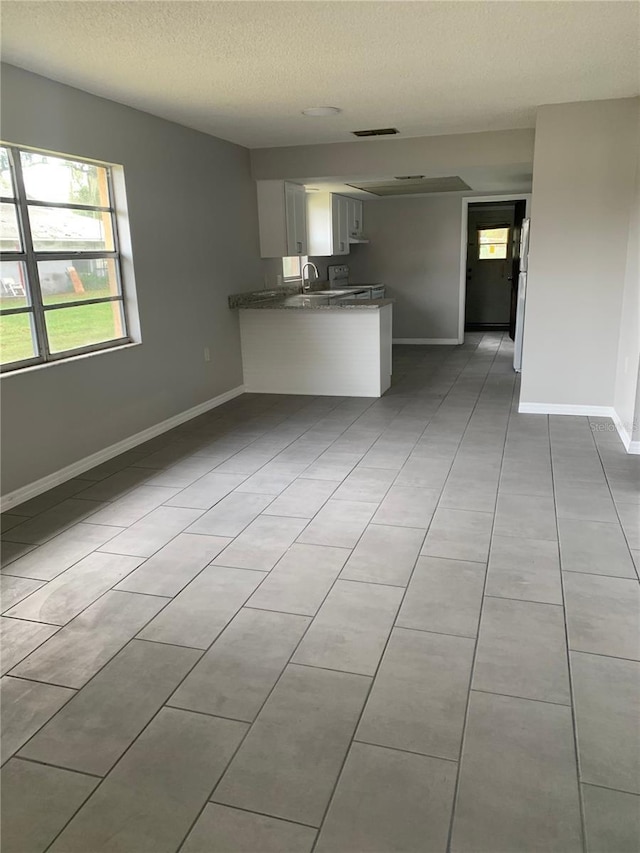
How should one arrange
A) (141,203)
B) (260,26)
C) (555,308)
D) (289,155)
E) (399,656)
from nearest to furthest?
(399,656), (260,26), (141,203), (555,308), (289,155)

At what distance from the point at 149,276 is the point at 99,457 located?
54.8 inches

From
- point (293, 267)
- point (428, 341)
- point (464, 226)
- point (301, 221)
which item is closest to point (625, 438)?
point (301, 221)

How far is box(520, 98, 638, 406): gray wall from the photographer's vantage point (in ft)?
14.6

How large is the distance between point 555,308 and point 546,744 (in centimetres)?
376

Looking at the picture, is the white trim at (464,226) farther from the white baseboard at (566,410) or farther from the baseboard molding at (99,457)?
the baseboard molding at (99,457)

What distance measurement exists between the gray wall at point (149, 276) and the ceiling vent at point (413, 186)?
1.73 meters

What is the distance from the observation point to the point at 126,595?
2518mm

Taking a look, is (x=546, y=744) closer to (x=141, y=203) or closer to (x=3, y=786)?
(x=3, y=786)

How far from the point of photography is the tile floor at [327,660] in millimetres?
1521

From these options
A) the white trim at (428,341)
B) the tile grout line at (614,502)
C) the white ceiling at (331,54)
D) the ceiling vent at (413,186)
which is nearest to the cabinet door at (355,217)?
the ceiling vent at (413,186)

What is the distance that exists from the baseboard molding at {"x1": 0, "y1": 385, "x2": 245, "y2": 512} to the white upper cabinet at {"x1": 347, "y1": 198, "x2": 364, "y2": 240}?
384 cm

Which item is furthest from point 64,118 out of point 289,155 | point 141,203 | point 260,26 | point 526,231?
point 526,231

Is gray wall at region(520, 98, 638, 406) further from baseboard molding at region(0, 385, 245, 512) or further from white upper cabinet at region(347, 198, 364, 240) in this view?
white upper cabinet at region(347, 198, 364, 240)

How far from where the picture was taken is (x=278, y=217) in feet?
20.5
